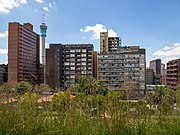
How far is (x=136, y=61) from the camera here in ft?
175

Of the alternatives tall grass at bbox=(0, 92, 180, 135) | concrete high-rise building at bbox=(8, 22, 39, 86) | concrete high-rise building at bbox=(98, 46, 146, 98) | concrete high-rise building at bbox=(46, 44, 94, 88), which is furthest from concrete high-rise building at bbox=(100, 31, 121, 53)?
tall grass at bbox=(0, 92, 180, 135)

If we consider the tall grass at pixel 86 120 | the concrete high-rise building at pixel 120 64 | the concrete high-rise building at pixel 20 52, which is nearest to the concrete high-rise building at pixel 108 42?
the concrete high-rise building at pixel 120 64

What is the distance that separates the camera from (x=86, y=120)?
8.62 feet

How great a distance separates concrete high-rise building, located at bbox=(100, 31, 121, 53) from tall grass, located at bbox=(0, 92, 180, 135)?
242 feet

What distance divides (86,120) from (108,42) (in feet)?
249

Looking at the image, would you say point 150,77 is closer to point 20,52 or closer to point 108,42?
point 108,42

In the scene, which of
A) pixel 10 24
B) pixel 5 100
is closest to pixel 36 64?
pixel 10 24

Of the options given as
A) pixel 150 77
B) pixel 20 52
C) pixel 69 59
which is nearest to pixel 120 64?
pixel 150 77

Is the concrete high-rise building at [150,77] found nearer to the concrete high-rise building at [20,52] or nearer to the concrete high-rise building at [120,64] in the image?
the concrete high-rise building at [120,64]

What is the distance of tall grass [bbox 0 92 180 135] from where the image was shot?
249 cm

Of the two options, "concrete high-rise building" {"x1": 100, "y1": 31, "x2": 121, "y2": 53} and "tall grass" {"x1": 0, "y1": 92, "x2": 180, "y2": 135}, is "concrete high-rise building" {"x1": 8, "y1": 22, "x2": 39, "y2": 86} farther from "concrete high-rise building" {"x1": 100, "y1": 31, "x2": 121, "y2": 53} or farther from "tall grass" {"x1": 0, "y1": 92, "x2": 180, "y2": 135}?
"tall grass" {"x1": 0, "y1": 92, "x2": 180, "y2": 135}

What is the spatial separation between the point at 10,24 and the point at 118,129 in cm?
5564

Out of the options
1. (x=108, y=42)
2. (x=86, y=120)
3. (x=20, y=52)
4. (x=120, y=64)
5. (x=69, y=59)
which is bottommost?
(x=86, y=120)

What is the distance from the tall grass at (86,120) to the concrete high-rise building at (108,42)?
73.9 meters
